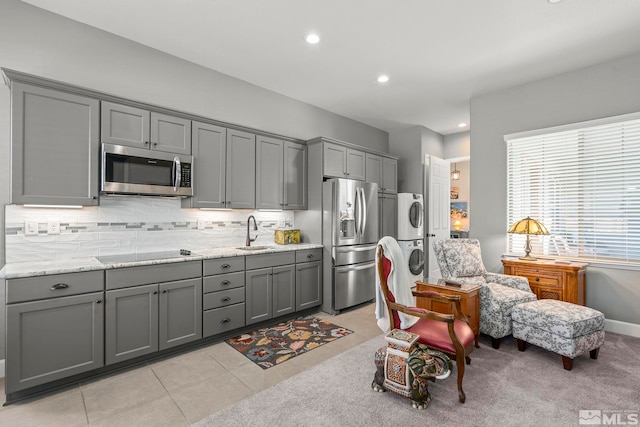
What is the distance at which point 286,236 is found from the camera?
427 cm

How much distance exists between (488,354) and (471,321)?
1.02 feet

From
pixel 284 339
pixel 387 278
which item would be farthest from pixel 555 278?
pixel 284 339

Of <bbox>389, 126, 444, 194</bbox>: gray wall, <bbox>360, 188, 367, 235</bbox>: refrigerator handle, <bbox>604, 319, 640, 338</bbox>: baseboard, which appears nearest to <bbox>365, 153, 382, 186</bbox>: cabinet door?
<bbox>360, 188, 367, 235</bbox>: refrigerator handle

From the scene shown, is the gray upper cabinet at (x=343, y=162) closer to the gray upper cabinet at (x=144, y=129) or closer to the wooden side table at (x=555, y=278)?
the gray upper cabinet at (x=144, y=129)

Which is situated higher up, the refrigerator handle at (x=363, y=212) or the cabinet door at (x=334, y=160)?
the cabinet door at (x=334, y=160)

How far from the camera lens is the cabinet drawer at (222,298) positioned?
3.08m

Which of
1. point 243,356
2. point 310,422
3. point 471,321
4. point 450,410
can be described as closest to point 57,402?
point 243,356

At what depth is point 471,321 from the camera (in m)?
3.02

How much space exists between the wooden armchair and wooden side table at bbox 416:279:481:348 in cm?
34

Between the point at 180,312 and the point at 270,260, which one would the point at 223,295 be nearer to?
the point at 180,312

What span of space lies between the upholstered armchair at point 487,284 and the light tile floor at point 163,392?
4.88 feet

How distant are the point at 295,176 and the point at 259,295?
1.64 meters

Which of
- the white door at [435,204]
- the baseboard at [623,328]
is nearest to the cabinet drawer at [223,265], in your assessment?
the white door at [435,204]

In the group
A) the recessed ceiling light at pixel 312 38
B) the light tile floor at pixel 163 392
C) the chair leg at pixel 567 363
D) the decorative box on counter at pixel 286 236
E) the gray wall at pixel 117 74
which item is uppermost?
the recessed ceiling light at pixel 312 38
